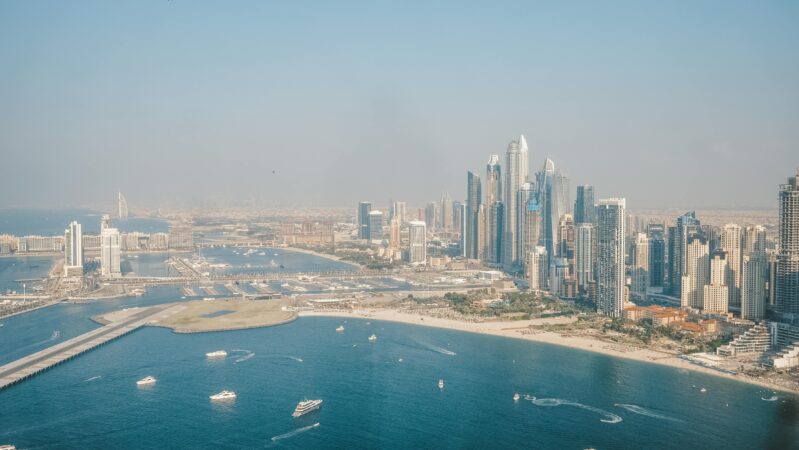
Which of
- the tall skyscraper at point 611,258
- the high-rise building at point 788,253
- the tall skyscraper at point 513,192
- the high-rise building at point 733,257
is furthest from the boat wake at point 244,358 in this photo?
the tall skyscraper at point 513,192

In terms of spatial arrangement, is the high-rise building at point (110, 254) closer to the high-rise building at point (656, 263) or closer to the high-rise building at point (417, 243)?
the high-rise building at point (417, 243)

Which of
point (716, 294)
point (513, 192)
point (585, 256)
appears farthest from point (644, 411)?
point (513, 192)

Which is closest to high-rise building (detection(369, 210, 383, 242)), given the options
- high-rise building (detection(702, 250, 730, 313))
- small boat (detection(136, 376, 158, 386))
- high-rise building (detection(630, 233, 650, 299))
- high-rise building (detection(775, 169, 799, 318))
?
high-rise building (detection(630, 233, 650, 299))

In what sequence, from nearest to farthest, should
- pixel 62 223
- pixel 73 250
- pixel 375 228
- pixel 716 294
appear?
1. pixel 716 294
2. pixel 73 250
3. pixel 375 228
4. pixel 62 223

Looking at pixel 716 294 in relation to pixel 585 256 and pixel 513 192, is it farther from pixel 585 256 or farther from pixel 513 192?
pixel 513 192

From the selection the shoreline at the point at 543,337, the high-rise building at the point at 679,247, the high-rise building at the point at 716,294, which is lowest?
the shoreline at the point at 543,337

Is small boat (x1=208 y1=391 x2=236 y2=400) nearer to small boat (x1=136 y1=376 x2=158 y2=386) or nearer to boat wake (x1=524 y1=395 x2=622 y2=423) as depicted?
small boat (x1=136 y1=376 x2=158 y2=386)
